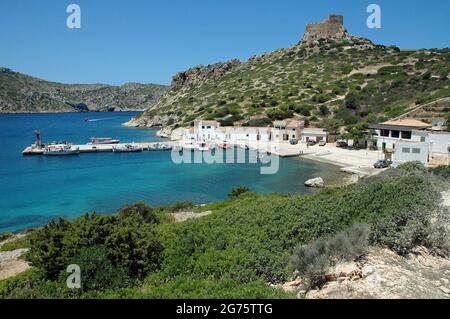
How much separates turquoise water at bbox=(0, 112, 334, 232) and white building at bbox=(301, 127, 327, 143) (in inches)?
460

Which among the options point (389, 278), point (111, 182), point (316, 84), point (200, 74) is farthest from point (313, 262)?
point (200, 74)

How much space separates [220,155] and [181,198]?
22063mm

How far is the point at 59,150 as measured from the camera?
5612 cm

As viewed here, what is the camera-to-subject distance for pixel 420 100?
57375mm

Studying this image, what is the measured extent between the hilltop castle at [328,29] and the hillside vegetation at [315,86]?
3.33m

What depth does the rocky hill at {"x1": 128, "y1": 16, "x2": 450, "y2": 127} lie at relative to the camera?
6700cm

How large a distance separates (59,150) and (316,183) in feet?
130

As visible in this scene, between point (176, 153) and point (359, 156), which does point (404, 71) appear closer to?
point (359, 156)

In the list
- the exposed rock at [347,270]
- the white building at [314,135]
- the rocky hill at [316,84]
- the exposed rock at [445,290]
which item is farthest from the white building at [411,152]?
the exposed rock at [347,270]

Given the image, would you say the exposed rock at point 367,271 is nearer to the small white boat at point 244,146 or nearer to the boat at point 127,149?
the small white boat at point 244,146

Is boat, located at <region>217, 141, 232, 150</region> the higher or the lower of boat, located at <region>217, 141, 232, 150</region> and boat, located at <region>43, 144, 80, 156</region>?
the higher

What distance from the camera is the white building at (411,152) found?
1377 inches

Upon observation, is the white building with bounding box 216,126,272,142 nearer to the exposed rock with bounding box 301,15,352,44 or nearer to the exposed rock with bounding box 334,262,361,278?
the exposed rock with bounding box 334,262,361,278

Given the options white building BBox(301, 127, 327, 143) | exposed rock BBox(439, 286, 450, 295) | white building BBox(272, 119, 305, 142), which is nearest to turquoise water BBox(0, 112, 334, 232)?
white building BBox(301, 127, 327, 143)
